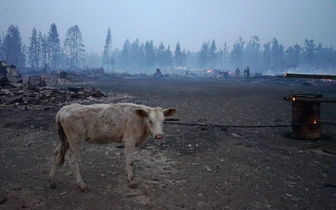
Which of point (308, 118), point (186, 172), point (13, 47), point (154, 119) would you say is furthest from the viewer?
point (13, 47)

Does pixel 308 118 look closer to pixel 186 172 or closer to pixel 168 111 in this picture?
pixel 186 172

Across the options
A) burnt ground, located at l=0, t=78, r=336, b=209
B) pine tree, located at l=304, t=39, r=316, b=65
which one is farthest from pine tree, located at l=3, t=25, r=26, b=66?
pine tree, located at l=304, t=39, r=316, b=65

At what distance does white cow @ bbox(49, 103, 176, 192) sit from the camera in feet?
17.4

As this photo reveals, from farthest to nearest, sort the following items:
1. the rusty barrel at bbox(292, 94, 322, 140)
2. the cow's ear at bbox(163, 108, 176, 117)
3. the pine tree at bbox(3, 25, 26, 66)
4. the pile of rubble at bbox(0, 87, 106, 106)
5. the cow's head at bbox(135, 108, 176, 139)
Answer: the pine tree at bbox(3, 25, 26, 66) < the pile of rubble at bbox(0, 87, 106, 106) < the rusty barrel at bbox(292, 94, 322, 140) < the cow's ear at bbox(163, 108, 176, 117) < the cow's head at bbox(135, 108, 176, 139)

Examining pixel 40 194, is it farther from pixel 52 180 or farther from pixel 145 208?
pixel 145 208

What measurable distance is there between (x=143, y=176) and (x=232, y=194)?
7.30 ft

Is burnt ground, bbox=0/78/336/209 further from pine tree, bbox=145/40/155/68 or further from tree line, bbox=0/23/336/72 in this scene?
pine tree, bbox=145/40/155/68

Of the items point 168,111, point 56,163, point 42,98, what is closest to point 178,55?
point 42,98

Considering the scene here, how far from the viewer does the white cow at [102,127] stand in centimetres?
531

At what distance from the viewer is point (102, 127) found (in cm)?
549

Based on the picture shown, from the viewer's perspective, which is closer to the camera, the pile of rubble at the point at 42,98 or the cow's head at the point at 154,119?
the cow's head at the point at 154,119

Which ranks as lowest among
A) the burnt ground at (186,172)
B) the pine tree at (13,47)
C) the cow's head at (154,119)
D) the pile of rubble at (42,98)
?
the burnt ground at (186,172)

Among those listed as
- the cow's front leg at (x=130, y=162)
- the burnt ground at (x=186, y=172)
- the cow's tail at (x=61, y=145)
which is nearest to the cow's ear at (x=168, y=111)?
the cow's front leg at (x=130, y=162)

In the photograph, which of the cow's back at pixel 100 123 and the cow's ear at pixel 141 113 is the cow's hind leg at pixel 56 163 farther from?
the cow's ear at pixel 141 113
